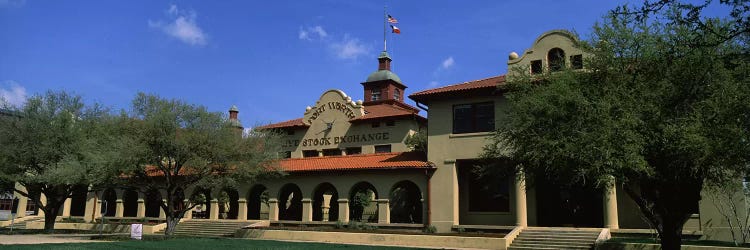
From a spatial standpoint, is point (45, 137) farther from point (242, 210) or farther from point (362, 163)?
point (362, 163)

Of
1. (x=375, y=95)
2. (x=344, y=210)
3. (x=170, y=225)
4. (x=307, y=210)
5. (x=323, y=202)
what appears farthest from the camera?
(x=375, y=95)

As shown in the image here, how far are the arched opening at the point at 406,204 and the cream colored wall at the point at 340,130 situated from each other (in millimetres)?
2853

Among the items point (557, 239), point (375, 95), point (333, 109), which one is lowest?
point (557, 239)

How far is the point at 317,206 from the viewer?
39781mm

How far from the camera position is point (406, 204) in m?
37.6

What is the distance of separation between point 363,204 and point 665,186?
84.0ft

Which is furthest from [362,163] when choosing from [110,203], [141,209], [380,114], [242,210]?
[110,203]

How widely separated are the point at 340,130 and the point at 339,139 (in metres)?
0.66

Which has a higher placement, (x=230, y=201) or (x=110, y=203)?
(x=230, y=201)

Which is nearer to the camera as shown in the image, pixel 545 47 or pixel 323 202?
pixel 545 47

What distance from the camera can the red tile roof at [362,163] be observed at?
93.8 feet

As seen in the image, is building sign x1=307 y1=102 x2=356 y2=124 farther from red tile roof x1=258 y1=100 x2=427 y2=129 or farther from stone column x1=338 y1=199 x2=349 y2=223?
stone column x1=338 y1=199 x2=349 y2=223

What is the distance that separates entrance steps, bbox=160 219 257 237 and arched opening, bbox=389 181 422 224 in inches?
412

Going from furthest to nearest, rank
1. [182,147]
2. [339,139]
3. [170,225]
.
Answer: [339,139], [170,225], [182,147]
